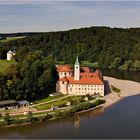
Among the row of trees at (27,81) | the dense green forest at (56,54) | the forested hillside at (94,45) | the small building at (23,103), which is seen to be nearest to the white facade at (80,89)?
the row of trees at (27,81)

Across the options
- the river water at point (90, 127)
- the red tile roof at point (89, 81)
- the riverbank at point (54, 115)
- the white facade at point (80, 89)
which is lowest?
the river water at point (90, 127)

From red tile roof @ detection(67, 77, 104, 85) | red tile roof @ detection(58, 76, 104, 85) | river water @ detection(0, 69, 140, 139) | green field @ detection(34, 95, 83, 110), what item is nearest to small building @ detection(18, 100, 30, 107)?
green field @ detection(34, 95, 83, 110)

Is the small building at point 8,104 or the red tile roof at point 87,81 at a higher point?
the red tile roof at point 87,81

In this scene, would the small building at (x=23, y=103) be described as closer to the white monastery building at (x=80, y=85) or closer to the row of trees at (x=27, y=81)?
the row of trees at (x=27, y=81)

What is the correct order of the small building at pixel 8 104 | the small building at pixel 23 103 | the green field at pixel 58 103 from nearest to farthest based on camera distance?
the small building at pixel 8 104 < the green field at pixel 58 103 < the small building at pixel 23 103

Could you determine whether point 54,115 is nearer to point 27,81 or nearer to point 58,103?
point 58,103

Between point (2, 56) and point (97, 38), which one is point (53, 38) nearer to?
point (97, 38)

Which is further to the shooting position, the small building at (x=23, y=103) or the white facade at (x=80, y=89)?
the white facade at (x=80, y=89)

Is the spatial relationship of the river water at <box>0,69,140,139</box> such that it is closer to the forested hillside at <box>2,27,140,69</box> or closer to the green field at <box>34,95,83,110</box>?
the green field at <box>34,95,83,110</box>

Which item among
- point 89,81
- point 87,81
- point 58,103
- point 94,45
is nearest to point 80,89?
point 87,81

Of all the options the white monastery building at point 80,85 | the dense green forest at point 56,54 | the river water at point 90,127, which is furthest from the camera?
the white monastery building at point 80,85
